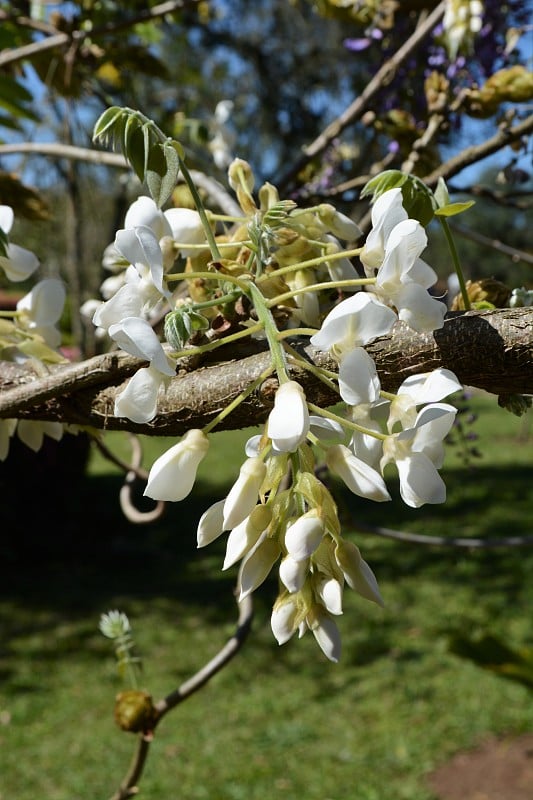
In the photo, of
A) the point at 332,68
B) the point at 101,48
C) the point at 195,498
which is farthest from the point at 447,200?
the point at 332,68

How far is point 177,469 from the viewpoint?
1.55 ft

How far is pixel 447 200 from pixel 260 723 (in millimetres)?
3799

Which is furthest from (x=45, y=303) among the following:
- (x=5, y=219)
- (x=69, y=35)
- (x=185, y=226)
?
(x=69, y=35)

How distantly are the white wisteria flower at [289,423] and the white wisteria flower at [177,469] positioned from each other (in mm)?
82

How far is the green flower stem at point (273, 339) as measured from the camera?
0.43 m

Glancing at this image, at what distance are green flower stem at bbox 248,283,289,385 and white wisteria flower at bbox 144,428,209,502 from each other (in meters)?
0.07

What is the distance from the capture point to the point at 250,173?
69 cm

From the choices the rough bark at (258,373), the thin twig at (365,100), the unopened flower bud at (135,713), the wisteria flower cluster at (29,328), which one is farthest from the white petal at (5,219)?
the thin twig at (365,100)

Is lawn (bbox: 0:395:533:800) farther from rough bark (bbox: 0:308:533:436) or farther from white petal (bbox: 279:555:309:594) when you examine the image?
white petal (bbox: 279:555:309:594)

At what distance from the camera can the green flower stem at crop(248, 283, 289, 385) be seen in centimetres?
43

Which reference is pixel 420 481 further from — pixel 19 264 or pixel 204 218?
pixel 19 264

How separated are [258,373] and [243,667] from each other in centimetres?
434

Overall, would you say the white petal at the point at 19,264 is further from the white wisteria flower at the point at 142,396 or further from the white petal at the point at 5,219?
the white wisteria flower at the point at 142,396

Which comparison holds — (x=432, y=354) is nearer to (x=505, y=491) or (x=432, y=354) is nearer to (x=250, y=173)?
(x=250, y=173)
